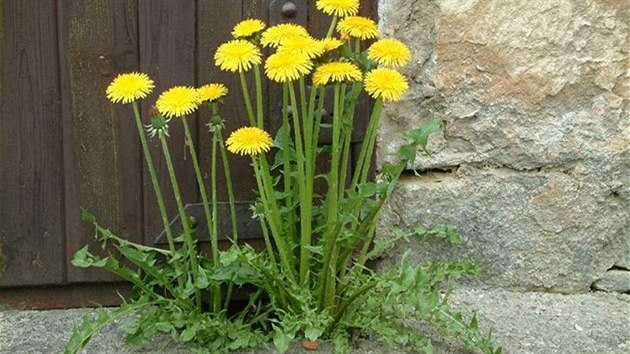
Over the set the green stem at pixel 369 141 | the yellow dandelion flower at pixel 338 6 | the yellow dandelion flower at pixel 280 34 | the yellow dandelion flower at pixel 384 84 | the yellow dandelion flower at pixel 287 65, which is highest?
the yellow dandelion flower at pixel 338 6

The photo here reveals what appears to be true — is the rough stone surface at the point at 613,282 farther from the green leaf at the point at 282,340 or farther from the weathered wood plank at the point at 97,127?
the weathered wood plank at the point at 97,127

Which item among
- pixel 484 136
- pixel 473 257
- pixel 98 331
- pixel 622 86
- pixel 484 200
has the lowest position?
pixel 98 331

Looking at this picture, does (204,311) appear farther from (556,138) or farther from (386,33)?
(556,138)

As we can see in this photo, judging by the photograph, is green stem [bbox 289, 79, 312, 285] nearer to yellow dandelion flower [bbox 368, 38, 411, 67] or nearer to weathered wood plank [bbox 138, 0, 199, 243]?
yellow dandelion flower [bbox 368, 38, 411, 67]

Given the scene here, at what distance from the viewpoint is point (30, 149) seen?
84.4 inches

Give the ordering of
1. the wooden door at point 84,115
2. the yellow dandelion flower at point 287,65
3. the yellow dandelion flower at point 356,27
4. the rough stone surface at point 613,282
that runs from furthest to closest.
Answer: the rough stone surface at point 613,282 < the wooden door at point 84,115 < the yellow dandelion flower at point 356,27 < the yellow dandelion flower at point 287,65

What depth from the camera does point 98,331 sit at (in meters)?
2.06

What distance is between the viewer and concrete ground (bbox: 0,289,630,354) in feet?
6.56

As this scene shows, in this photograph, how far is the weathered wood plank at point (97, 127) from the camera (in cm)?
213

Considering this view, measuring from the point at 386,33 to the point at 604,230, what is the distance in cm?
76

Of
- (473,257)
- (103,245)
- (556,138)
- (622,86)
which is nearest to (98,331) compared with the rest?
(103,245)

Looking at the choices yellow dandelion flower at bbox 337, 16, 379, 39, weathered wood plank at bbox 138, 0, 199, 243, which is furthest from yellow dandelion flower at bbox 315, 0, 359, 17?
weathered wood plank at bbox 138, 0, 199, 243

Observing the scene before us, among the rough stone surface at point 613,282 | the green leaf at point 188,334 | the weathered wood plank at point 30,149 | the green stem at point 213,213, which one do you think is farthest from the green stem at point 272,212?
the rough stone surface at point 613,282

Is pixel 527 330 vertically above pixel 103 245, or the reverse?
pixel 103 245
